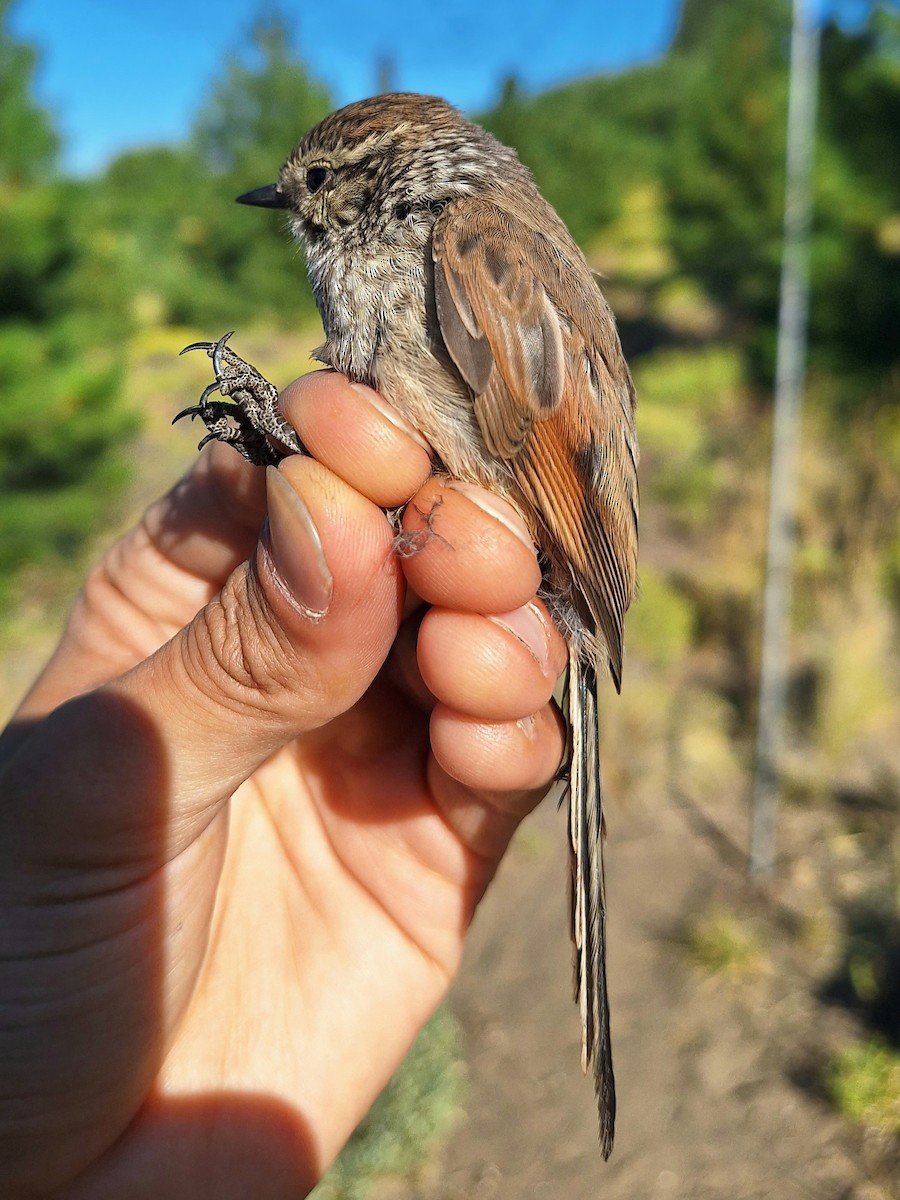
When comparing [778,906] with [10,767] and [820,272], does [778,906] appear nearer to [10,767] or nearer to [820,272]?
[10,767]

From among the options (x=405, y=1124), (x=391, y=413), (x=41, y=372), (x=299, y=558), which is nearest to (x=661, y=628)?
(x=405, y=1124)

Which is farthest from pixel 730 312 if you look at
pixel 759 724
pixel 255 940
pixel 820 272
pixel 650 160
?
pixel 255 940

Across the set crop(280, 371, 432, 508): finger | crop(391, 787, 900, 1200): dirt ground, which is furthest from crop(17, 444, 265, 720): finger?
crop(391, 787, 900, 1200): dirt ground

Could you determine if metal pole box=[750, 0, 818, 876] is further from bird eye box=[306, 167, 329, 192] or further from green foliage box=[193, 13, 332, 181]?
green foliage box=[193, 13, 332, 181]

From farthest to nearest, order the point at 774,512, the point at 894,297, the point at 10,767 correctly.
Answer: the point at 894,297, the point at 774,512, the point at 10,767

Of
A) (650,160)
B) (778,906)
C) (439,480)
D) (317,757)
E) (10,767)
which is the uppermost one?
(650,160)

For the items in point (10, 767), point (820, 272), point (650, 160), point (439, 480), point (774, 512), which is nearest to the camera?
point (10, 767)

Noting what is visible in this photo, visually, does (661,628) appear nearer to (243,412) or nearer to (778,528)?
(778,528)
